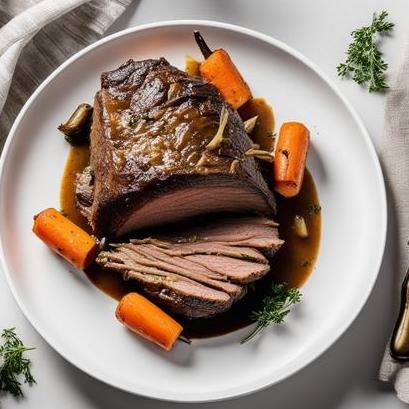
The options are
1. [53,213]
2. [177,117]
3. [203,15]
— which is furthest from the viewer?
[203,15]

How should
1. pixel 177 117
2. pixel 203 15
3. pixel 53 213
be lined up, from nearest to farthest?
pixel 177 117 < pixel 53 213 < pixel 203 15

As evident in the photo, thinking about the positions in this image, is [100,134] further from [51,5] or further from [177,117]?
[51,5]

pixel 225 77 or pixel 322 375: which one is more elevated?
pixel 225 77

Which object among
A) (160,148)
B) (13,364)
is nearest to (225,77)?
(160,148)

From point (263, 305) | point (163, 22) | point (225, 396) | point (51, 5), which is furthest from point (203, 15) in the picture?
point (225, 396)

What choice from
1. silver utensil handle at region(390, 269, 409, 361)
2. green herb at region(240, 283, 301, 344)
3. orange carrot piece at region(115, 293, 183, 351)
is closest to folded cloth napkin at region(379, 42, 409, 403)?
silver utensil handle at region(390, 269, 409, 361)

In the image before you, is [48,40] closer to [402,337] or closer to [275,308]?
[275,308]

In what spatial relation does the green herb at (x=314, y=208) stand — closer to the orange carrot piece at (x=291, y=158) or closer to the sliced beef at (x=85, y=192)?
the orange carrot piece at (x=291, y=158)
